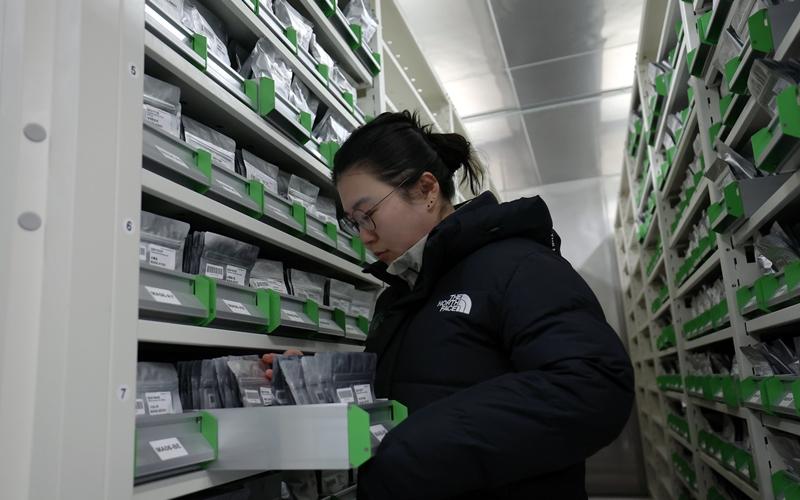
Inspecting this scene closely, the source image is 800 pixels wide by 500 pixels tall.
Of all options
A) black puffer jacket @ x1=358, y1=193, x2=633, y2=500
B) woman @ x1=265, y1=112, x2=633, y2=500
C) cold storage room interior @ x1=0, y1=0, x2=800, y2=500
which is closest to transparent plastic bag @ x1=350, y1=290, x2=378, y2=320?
cold storage room interior @ x1=0, y1=0, x2=800, y2=500

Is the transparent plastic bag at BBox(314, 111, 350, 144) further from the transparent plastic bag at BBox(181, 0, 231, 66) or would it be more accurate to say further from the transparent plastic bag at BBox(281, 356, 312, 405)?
the transparent plastic bag at BBox(281, 356, 312, 405)

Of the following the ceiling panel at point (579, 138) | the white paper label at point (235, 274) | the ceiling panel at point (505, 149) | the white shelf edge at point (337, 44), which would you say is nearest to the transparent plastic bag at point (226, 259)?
the white paper label at point (235, 274)

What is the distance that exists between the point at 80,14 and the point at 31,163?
9.5 inches

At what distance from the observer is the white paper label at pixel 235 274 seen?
1430 millimetres

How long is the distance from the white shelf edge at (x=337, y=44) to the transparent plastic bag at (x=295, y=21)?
0.05 m

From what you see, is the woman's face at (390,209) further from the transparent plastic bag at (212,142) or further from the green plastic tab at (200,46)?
the green plastic tab at (200,46)

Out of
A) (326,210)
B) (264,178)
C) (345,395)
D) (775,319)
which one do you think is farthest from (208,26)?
(775,319)

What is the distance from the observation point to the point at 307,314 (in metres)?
1.67

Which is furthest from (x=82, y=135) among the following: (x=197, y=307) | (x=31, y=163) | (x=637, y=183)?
(x=637, y=183)

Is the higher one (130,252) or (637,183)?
(637,183)

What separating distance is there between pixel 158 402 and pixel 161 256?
271 mm

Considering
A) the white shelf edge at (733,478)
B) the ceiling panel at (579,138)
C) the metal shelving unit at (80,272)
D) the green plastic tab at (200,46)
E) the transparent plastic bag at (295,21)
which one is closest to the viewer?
the metal shelving unit at (80,272)

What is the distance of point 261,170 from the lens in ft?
5.52

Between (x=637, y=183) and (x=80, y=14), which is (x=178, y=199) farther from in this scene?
(x=637, y=183)
